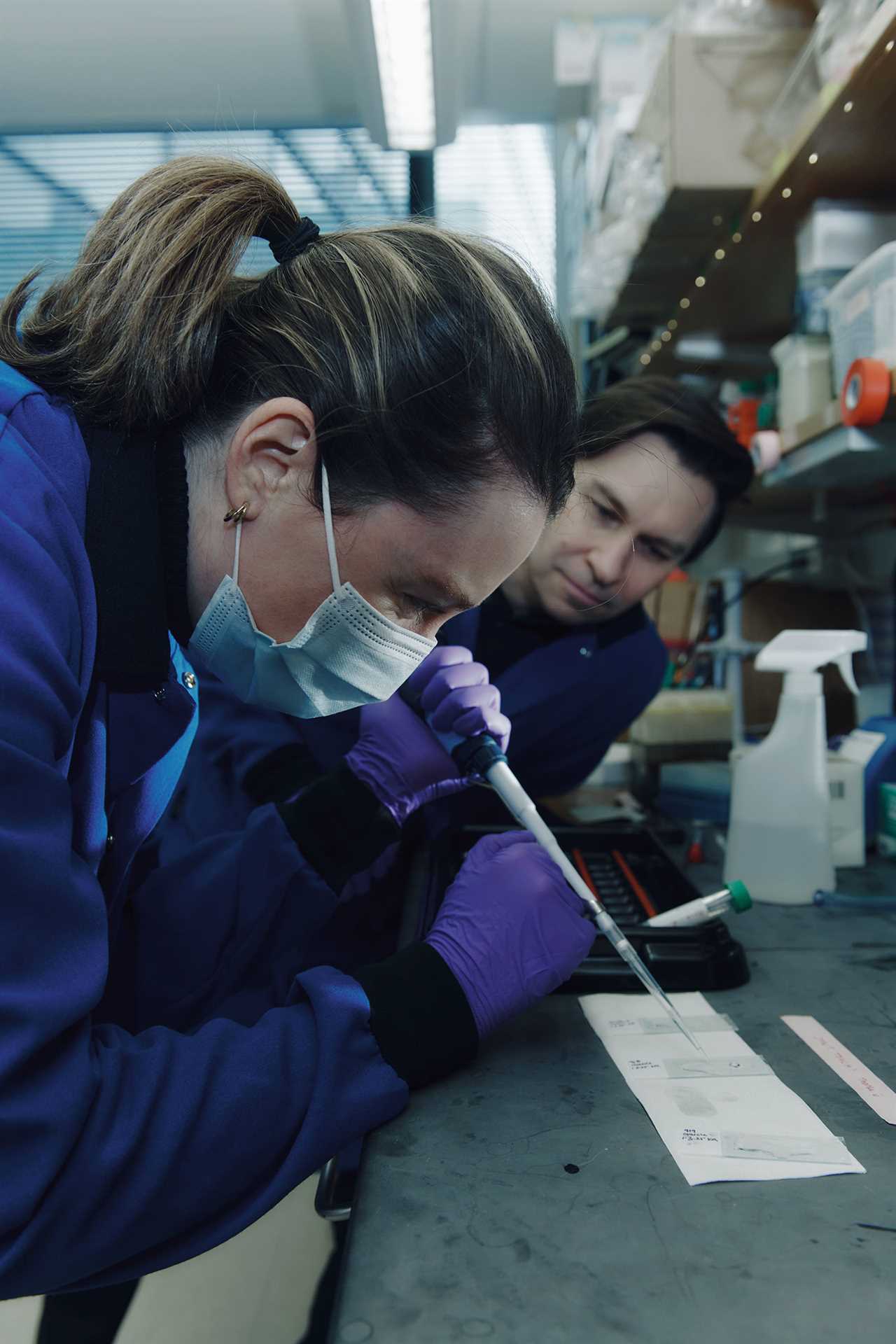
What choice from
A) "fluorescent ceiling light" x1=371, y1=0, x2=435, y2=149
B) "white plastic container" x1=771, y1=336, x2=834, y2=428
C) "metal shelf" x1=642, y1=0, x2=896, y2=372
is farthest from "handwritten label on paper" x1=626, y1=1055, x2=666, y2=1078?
"fluorescent ceiling light" x1=371, y1=0, x2=435, y2=149

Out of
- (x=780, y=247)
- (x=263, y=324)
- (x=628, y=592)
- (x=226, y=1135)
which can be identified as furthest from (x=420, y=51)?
(x=226, y=1135)

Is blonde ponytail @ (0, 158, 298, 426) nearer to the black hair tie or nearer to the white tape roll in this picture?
the black hair tie

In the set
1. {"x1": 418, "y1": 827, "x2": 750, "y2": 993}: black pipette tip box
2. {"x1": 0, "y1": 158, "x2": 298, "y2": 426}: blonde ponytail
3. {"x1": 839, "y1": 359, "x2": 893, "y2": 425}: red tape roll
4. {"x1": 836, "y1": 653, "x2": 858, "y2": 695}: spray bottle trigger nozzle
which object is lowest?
{"x1": 418, "y1": 827, "x2": 750, "y2": 993}: black pipette tip box

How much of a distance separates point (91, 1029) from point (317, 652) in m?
0.36

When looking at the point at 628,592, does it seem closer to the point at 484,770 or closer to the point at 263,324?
the point at 484,770

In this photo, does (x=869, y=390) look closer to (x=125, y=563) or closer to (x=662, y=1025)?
(x=662, y=1025)

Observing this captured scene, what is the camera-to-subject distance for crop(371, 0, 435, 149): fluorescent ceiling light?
210 centimetres

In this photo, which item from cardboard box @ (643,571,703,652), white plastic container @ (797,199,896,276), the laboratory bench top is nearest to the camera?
the laboratory bench top

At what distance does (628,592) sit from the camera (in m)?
1.52

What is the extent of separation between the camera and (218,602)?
78cm

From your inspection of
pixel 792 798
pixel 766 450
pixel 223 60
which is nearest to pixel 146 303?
pixel 792 798

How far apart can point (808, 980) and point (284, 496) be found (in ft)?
2.30

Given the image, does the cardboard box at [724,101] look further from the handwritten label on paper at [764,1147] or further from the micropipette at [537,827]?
the handwritten label on paper at [764,1147]

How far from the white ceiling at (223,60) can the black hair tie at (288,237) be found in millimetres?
2288
